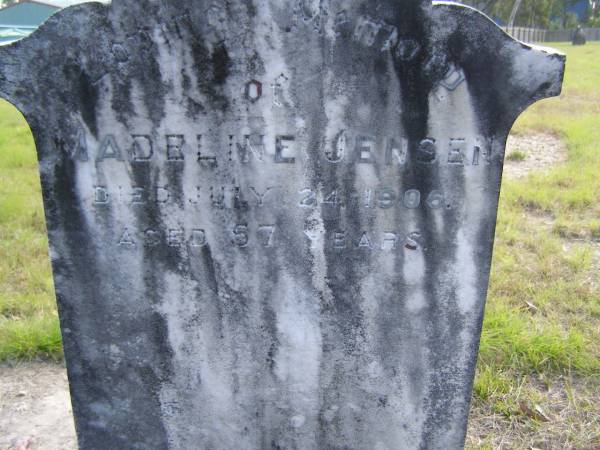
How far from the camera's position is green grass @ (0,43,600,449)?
7.72ft

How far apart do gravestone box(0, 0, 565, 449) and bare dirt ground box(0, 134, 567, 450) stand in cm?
54

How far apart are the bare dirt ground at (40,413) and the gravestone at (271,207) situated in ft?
1.76

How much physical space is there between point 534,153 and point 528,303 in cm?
366

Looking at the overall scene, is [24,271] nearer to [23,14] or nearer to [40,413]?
[40,413]

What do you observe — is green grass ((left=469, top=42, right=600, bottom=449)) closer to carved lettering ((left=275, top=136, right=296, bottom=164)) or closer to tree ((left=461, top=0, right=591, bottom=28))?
carved lettering ((left=275, top=136, right=296, bottom=164))

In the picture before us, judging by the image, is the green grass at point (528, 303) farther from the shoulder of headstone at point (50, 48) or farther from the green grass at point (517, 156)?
the shoulder of headstone at point (50, 48)

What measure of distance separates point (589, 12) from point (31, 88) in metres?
57.7

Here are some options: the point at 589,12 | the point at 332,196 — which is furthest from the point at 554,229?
the point at 589,12

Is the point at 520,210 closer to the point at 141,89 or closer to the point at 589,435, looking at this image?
the point at 589,435

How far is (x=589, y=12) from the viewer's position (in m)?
49.2

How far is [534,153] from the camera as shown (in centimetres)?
629

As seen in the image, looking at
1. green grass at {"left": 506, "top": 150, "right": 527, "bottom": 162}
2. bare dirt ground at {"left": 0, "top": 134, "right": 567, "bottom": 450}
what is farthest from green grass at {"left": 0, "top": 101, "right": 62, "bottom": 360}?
green grass at {"left": 506, "top": 150, "right": 527, "bottom": 162}

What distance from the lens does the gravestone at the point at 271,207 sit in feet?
4.56

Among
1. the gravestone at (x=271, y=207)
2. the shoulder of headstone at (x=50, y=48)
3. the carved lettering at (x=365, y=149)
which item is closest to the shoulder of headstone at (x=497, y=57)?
the gravestone at (x=271, y=207)
